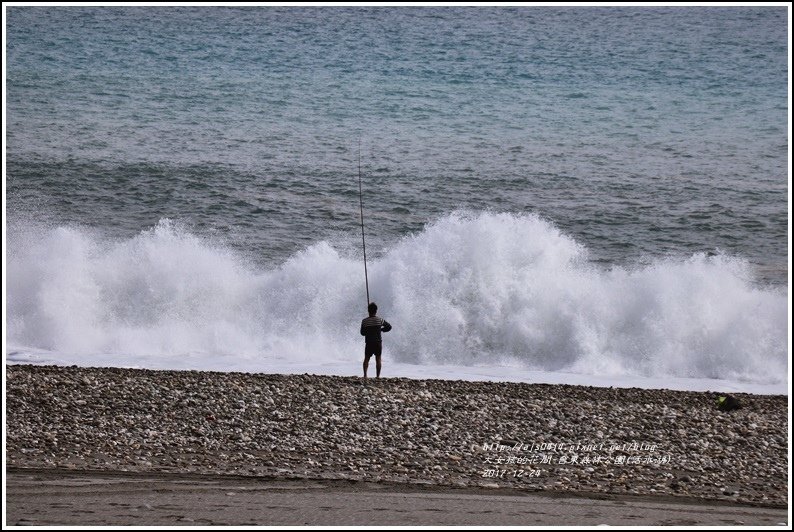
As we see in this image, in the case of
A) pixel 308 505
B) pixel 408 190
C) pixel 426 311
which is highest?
pixel 408 190

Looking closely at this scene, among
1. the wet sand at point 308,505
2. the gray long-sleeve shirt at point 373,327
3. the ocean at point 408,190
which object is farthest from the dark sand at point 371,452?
the ocean at point 408,190

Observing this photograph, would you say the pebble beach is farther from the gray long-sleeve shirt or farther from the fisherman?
the gray long-sleeve shirt

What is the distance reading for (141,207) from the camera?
66.0 feet

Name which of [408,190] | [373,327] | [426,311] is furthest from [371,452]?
[408,190]

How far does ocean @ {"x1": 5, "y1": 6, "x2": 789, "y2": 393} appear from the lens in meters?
13.8

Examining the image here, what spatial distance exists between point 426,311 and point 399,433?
5.91m

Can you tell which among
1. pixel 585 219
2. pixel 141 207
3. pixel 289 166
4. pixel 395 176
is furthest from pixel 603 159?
pixel 141 207

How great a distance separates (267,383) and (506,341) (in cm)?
474

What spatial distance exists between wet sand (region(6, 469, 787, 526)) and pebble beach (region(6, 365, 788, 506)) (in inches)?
9.0

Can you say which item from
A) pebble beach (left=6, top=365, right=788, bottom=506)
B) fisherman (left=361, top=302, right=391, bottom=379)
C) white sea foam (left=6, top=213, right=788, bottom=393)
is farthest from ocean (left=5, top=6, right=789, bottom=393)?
pebble beach (left=6, top=365, right=788, bottom=506)

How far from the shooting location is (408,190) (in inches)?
818

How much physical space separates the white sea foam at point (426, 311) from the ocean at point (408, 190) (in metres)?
0.05

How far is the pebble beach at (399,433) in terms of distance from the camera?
7402 mm

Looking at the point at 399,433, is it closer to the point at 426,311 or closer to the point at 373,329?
the point at 373,329
